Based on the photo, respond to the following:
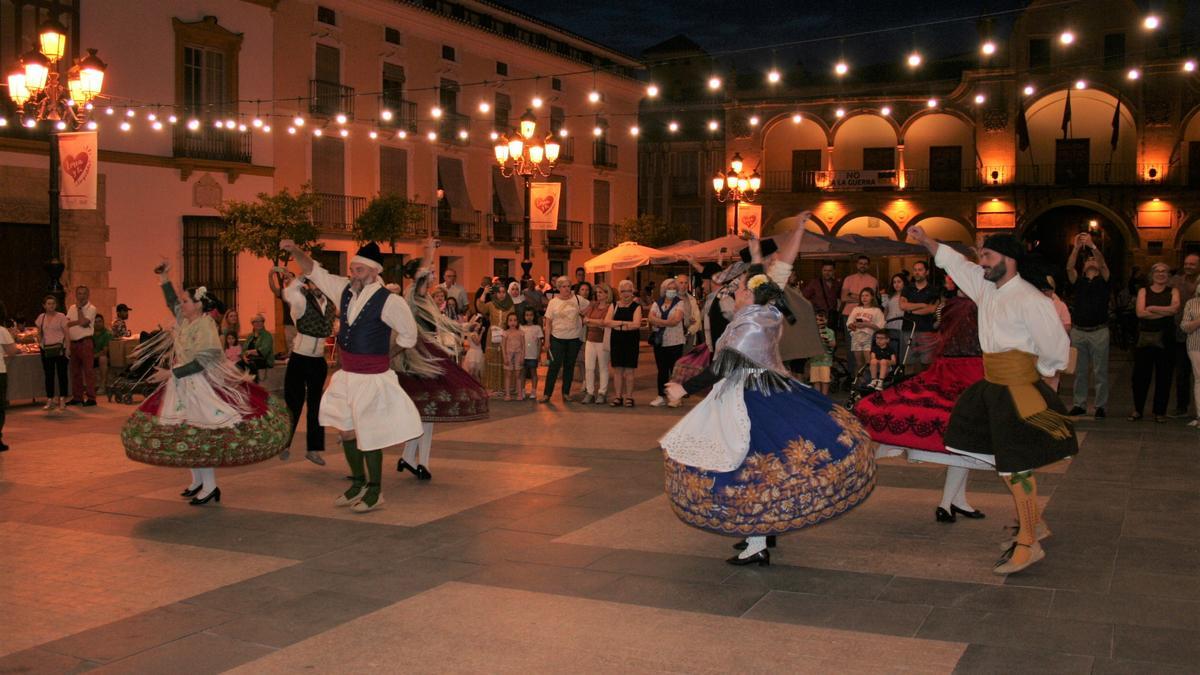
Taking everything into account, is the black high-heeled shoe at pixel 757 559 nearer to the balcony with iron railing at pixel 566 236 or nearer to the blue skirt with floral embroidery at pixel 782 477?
the blue skirt with floral embroidery at pixel 782 477

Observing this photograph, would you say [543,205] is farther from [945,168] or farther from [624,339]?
[945,168]

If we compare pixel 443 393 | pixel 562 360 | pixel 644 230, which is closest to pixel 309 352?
pixel 443 393

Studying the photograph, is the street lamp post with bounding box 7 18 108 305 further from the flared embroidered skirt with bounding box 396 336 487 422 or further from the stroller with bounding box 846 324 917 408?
the stroller with bounding box 846 324 917 408

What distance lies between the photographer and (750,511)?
584 cm

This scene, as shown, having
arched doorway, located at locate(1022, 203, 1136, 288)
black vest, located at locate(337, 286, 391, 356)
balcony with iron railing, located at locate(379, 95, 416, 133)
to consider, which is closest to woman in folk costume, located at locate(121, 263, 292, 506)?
black vest, located at locate(337, 286, 391, 356)

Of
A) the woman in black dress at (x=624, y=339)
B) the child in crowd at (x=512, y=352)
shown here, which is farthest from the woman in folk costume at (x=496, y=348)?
the woman in black dress at (x=624, y=339)

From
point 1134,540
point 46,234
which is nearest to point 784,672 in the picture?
point 1134,540

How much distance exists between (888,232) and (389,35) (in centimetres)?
1963

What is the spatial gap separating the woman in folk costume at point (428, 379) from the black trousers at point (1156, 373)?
7549 millimetres

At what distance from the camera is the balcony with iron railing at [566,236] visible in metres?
38.0

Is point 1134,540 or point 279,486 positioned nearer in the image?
point 1134,540

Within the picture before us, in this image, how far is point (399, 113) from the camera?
103ft

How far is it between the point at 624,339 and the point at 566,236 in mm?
24619

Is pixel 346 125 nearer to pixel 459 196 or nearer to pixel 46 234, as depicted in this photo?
pixel 459 196
